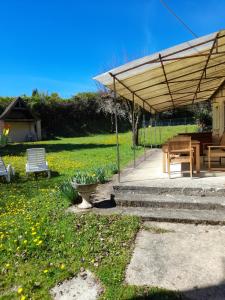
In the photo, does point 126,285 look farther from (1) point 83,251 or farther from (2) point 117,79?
(2) point 117,79

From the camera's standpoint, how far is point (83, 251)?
4.75 metres

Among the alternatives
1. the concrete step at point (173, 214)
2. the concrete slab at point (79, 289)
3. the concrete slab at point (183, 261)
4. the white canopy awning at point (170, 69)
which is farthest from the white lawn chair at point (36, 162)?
the concrete slab at point (79, 289)

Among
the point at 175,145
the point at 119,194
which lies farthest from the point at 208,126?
the point at 119,194

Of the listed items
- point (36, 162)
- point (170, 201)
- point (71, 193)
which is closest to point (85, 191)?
point (71, 193)

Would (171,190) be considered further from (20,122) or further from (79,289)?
(20,122)

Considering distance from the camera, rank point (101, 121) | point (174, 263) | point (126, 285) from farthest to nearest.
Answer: point (101, 121), point (174, 263), point (126, 285)

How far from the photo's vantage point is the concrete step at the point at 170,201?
19.7 ft

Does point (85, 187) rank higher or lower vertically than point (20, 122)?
lower

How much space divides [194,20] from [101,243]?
8547mm

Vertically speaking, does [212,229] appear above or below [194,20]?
below

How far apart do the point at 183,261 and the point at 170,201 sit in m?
1.91

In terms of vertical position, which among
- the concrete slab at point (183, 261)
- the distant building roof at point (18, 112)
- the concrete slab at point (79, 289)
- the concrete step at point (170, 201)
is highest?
the distant building roof at point (18, 112)

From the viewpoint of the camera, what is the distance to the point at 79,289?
389cm

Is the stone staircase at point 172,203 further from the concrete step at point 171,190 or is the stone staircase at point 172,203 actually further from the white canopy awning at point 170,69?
the white canopy awning at point 170,69
